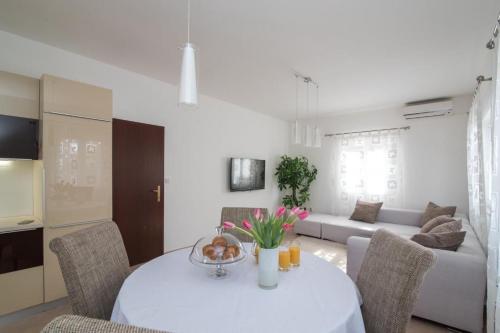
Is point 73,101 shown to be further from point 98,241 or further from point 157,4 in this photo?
point 98,241

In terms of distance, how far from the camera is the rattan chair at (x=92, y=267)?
1.13 m

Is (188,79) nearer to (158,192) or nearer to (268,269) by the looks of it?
(268,269)

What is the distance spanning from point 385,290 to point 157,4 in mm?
2412

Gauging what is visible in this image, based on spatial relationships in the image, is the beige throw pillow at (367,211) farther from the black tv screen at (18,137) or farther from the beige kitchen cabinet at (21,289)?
the black tv screen at (18,137)

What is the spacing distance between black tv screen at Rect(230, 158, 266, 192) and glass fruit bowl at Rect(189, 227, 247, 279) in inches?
120

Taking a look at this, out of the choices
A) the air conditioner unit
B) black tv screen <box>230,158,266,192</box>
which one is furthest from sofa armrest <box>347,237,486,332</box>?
black tv screen <box>230,158,266,192</box>

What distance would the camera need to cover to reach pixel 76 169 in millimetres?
2301

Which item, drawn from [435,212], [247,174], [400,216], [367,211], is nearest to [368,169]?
[367,211]

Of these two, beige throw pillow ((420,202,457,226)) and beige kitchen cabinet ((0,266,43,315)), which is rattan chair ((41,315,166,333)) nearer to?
beige kitchen cabinet ((0,266,43,315))

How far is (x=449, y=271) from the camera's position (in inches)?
78.5

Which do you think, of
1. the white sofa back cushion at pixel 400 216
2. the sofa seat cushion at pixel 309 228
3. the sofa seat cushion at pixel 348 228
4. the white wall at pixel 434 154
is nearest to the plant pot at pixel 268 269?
the sofa seat cushion at pixel 348 228

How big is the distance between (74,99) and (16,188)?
1021 mm

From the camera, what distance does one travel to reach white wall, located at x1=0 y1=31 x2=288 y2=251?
2.46 metres

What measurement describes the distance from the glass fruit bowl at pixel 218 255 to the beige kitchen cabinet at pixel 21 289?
1775mm
